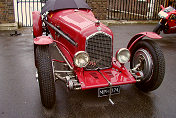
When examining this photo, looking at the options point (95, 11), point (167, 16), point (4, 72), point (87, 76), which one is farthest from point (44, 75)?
point (95, 11)

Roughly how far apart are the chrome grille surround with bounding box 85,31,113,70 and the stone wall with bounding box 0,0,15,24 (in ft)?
23.4

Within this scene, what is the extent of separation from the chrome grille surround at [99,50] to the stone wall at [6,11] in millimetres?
7128

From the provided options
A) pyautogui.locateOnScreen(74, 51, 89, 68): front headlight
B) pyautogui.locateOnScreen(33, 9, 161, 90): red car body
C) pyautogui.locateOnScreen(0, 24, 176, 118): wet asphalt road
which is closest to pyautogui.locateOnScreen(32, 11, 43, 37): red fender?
pyautogui.locateOnScreen(0, 24, 176, 118): wet asphalt road

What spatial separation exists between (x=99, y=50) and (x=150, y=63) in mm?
905

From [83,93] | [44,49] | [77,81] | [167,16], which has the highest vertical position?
[167,16]

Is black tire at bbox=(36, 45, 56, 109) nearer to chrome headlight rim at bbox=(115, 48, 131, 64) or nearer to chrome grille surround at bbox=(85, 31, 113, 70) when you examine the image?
chrome grille surround at bbox=(85, 31, 113, 70)

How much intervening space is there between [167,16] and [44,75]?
591 centimetres

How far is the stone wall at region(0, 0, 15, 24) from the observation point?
9031mm

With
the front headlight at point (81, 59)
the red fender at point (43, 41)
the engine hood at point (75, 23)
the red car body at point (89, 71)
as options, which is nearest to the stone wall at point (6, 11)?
the engine hood at point (75, 23)

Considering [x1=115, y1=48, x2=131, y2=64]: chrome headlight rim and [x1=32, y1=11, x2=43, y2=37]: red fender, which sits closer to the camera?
[x1=115, y1=48, x2=131, y2=64]: chrome headlight rim

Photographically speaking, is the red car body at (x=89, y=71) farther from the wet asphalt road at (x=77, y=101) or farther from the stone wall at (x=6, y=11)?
the stone wall at (x=6, y=11)

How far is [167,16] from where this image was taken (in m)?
7.18

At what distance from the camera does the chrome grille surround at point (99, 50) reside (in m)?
3.36

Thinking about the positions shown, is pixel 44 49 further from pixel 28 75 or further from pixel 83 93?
pixel 28 75
